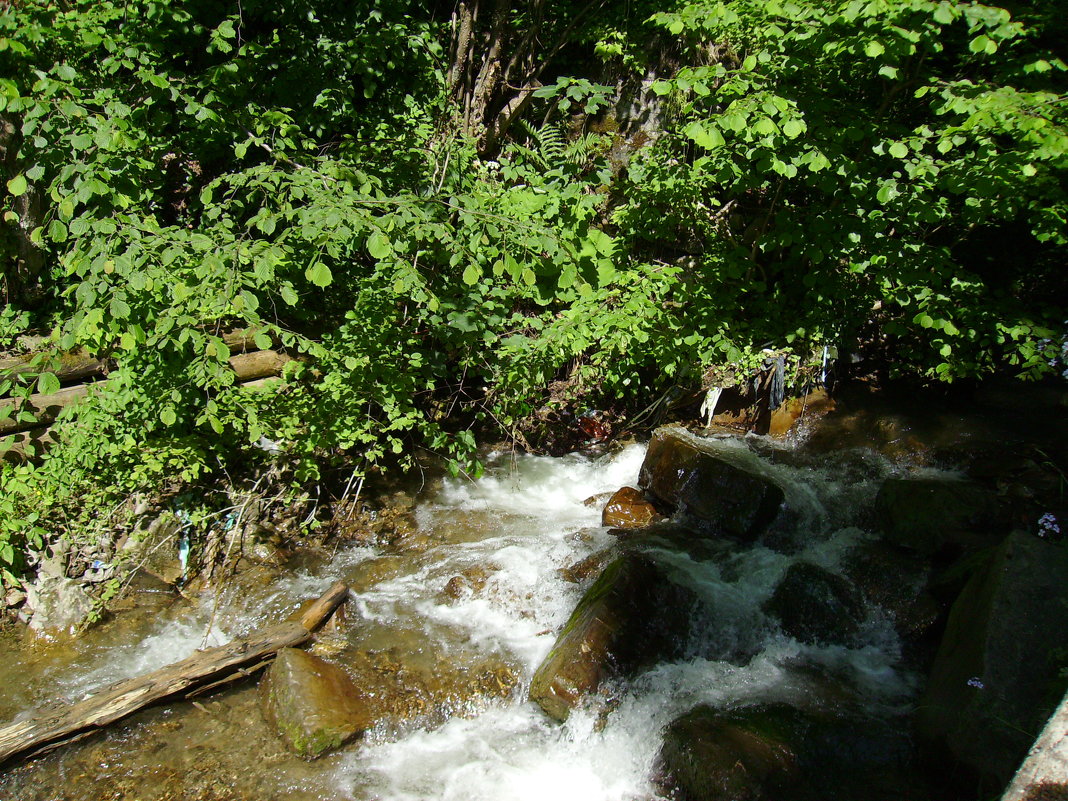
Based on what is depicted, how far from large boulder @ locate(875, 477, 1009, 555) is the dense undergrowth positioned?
101 cm

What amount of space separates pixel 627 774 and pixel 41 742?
3015 millimetres

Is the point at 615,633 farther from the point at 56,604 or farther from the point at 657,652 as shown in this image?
the point at 56,604

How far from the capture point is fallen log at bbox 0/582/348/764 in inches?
134

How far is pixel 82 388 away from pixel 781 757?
5.21m

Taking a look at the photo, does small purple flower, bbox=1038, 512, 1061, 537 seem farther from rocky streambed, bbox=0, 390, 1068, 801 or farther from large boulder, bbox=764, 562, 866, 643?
large boulder, bbox=764, 562, 866, 643

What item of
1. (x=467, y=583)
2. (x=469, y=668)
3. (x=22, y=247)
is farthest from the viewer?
(x=22, y=247)

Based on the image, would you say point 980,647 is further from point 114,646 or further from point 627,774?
point 114,646

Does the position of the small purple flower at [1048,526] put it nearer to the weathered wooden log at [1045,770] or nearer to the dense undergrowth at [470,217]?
the dense undergrowth at [470,217]

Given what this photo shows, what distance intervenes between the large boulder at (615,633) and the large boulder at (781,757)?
0.49 meters

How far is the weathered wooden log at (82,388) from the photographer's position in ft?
15.1

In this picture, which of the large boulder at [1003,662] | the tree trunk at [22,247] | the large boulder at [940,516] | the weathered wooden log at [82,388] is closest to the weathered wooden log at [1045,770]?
the large boulder at [1003,662]

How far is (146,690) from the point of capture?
3.71m

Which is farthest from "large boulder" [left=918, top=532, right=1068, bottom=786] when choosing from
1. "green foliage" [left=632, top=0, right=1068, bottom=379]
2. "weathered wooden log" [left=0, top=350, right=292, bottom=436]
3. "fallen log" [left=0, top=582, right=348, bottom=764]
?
"weathered wooden log" [left=0, top=350, right=292, bottom=436]

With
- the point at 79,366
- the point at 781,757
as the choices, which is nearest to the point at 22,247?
the point at 79,366
